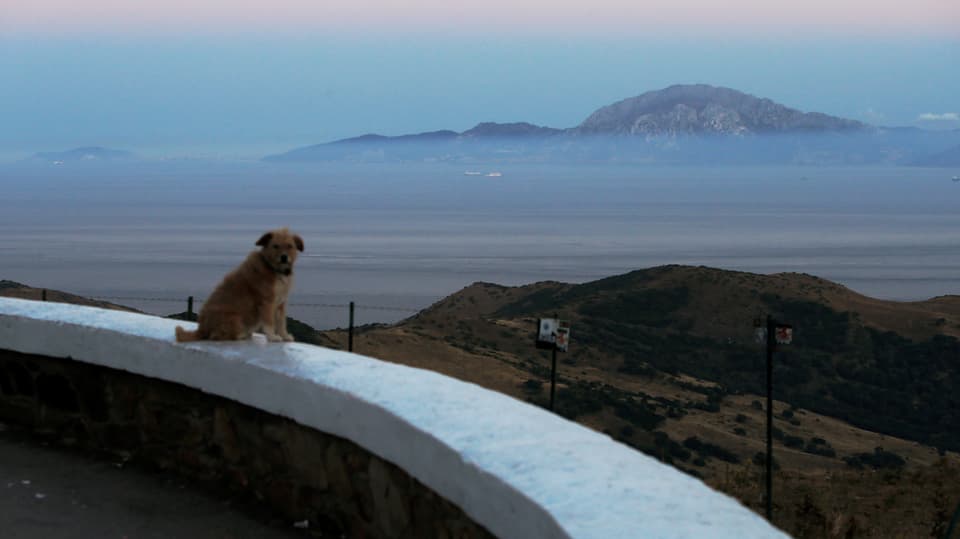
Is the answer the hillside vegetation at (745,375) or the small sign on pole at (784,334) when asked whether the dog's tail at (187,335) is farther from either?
the hillside vegetation at (745,375)

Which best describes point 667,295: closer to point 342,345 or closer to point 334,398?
point 342,345

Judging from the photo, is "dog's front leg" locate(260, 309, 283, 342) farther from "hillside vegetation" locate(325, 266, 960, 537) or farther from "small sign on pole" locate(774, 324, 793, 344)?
"hillside vegetation" locate(325, 266, 960, 537)

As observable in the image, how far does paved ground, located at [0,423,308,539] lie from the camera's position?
470 centimetres

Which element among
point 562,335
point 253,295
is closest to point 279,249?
point 253,295

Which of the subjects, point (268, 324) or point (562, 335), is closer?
point (268, 324)

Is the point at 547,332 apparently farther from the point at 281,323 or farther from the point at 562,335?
the point at 281,323

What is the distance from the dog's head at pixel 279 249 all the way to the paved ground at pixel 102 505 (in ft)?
3.30

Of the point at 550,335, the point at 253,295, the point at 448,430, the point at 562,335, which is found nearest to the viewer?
the point at 448,430

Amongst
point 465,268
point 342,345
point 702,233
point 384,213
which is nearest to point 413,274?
point 465,268

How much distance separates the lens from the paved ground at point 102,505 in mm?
4695

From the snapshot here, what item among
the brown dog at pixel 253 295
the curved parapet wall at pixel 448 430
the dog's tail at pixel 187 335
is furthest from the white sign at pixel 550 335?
the dog's tail at pixel 187 335

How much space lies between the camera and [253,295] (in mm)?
5461

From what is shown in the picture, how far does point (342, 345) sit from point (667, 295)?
963 inches

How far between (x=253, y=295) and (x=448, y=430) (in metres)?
1.96
